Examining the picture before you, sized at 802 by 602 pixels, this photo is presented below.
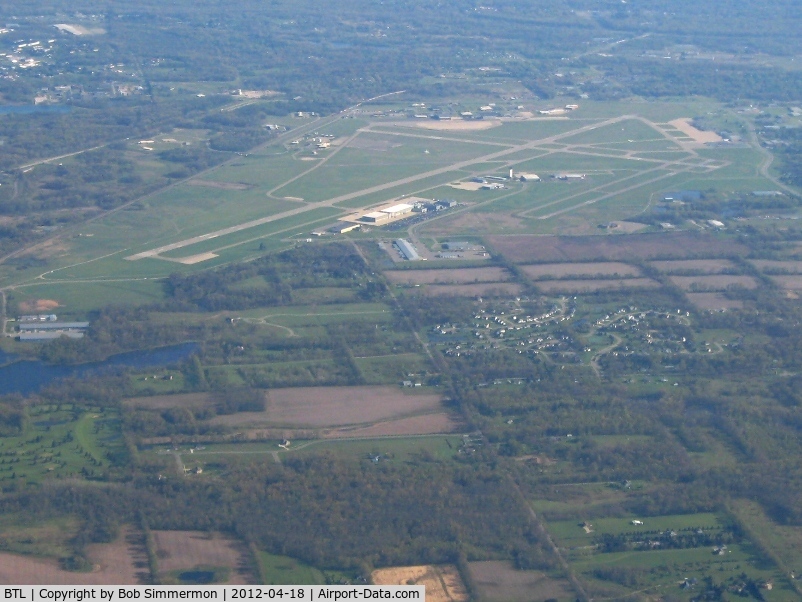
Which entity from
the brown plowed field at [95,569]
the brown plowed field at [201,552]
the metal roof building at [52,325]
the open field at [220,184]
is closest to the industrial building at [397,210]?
the open field at [220,184]

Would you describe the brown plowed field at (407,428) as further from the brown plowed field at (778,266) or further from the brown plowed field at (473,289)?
the brown plowed field at (778,266)

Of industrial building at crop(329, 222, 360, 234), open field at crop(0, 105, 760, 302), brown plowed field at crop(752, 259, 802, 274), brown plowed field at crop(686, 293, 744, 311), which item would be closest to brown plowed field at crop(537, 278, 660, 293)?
brown plowed field at crop(686, 293, 744, 311)

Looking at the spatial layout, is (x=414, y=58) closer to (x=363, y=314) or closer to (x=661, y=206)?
(x=661, y=206)

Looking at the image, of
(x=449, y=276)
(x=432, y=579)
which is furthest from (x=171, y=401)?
(x=449, y=276)

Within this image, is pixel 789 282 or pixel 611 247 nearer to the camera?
pixel 789 282

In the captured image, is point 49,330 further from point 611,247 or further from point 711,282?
point 711,282

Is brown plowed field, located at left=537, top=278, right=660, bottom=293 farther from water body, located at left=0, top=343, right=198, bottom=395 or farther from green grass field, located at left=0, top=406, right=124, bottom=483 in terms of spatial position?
green grass field, located at left=0, top=406, right=124, bottom=483
